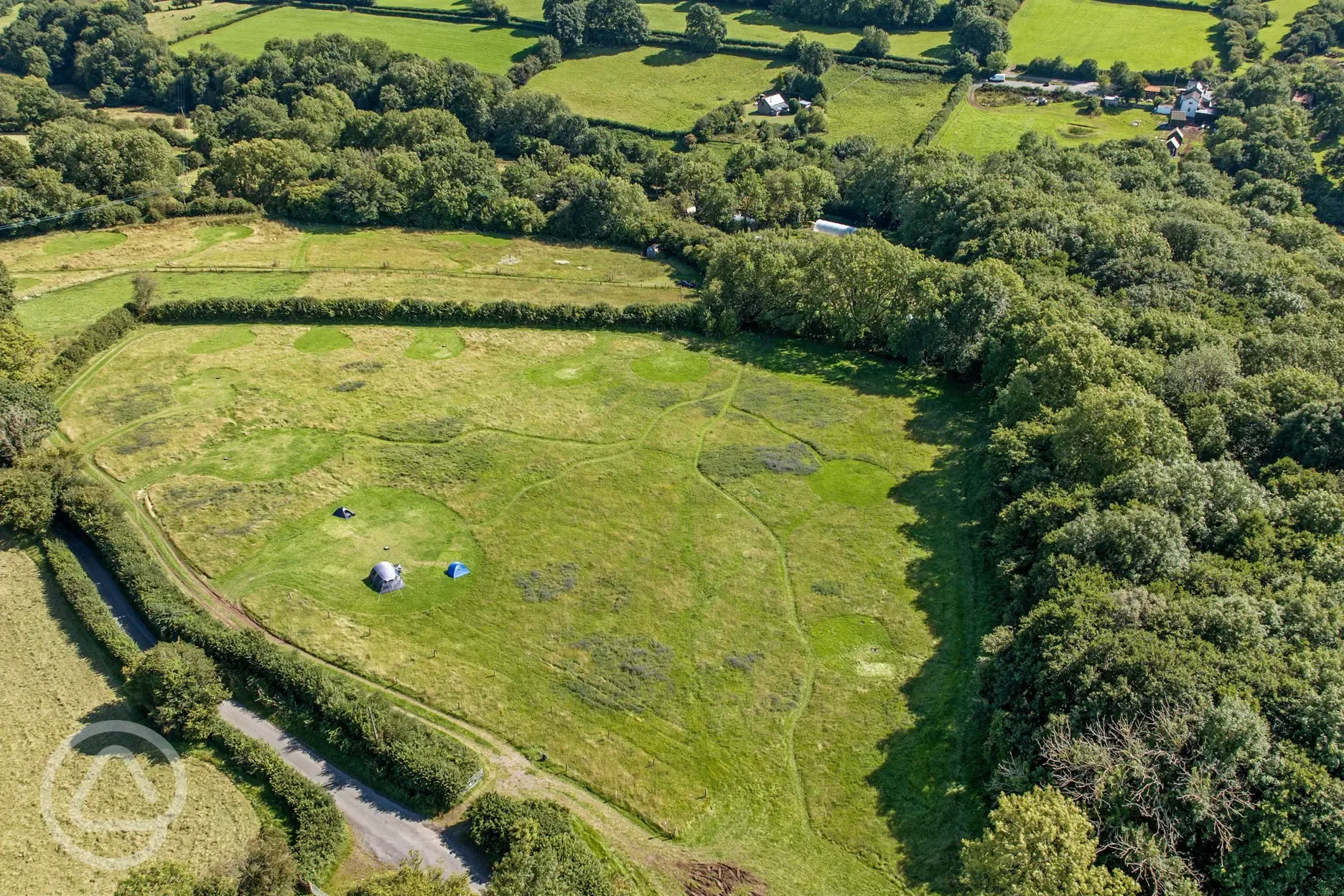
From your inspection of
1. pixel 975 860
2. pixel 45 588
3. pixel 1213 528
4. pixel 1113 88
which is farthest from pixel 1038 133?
pixel 45 588

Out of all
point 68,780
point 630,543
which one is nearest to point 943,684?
point 630,543

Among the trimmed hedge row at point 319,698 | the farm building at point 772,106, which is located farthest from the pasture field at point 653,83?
the trimmed hedge row at point 319,698

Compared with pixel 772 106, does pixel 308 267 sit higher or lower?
lower

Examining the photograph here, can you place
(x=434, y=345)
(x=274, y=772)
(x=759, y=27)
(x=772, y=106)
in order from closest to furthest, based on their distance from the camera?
1. (x=274, y=772)
2. (x=434, y=345)
3. (x=772, y=106)
4. (x=759, y=27)

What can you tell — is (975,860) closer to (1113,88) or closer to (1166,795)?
(1166,795)

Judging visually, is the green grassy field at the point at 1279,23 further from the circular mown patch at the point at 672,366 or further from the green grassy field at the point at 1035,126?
the circular mown patch at the point at 672,366

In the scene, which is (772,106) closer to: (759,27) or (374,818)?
(759,27)

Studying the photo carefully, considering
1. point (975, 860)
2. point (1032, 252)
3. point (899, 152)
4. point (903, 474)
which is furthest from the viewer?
point (899, 152)
